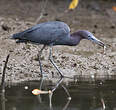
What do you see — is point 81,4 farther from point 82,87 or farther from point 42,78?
point 82,87

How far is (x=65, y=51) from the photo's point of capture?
36.6 feet

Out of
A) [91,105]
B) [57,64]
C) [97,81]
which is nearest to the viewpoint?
[91,105]

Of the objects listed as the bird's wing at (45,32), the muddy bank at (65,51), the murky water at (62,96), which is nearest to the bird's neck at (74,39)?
the bird's wing at (45,32)

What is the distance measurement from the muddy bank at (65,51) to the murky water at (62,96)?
2.87ft

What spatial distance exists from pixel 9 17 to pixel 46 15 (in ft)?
4.46

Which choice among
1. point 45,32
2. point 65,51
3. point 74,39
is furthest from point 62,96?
point 65,51

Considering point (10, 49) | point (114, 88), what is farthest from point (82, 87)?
Answer: point (10, 49)

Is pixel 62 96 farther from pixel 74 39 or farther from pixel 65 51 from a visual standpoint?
pixel 65 51

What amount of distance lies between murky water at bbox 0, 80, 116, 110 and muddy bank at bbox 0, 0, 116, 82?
0.87 meters

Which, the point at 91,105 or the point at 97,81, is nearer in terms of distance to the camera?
the point at 91,105

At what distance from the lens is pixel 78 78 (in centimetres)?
904

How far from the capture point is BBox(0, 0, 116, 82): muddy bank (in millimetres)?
9781

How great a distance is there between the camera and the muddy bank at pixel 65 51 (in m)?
9.78

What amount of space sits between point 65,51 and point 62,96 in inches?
155
